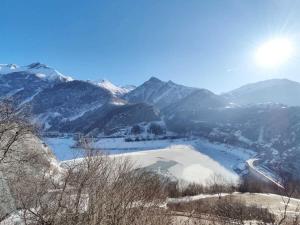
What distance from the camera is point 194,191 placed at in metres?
56.0

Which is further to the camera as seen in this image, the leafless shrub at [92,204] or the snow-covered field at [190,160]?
the snow-covered field at [190,160]

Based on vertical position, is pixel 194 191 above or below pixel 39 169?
below

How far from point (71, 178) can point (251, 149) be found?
149221 mm

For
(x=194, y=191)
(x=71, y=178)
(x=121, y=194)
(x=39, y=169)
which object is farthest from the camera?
(x=194, y=191)

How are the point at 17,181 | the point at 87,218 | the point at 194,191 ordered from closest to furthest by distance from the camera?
the point at 87,218 → the point at 17,181 → the point at 194,191

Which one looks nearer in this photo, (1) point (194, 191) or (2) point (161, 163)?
(1) point (194, 191)

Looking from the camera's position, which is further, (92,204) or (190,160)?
(190,160)

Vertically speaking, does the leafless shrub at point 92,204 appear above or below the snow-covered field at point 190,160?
above

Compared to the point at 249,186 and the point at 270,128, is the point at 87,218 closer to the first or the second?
the point at 249,186

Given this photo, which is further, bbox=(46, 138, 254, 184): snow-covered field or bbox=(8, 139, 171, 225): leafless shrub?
bbox=(46, 138, 254, 184): snow-covered field

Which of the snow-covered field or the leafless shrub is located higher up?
the leafless shrub

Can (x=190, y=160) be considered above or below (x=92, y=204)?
below

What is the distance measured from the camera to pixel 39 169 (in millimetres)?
26766

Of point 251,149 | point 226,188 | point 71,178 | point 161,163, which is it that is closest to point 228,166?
point 161,163
